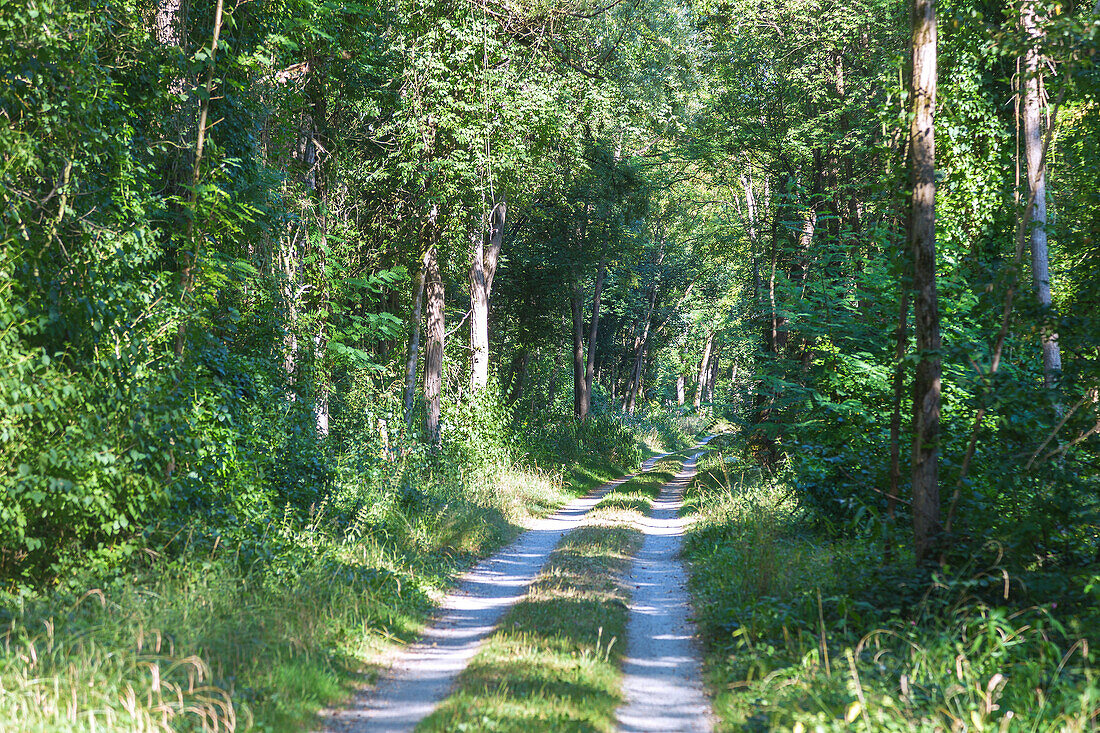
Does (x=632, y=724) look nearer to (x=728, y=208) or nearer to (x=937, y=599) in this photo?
(x=937, y=599)

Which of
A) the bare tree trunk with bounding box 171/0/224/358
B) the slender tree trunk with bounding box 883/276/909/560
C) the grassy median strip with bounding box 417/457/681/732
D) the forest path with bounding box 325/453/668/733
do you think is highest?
the bare tree trunk with bounding box 171/0/224/358

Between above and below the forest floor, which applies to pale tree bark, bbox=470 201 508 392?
above

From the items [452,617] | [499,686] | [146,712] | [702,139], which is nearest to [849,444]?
[452,617]

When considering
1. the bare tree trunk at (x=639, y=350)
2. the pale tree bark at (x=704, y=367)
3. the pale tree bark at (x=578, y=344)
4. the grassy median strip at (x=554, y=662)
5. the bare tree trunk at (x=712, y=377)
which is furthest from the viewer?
the bare tree trunk at (x=712, y=377)

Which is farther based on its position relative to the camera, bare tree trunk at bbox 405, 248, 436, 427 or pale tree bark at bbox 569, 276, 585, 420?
pale tree bark at bbox 569, 276, 585, 420

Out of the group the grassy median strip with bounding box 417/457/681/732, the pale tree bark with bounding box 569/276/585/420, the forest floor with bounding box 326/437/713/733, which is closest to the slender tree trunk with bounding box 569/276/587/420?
the pale tree bark with bounding box 569/276/585/420

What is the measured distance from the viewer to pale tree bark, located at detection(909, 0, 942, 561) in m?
7.07

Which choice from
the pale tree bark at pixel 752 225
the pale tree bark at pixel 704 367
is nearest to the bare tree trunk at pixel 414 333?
the pale tree bark at pixel 752 225

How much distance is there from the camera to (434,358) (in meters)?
17.5

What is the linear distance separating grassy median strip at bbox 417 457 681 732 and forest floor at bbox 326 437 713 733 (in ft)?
0.05

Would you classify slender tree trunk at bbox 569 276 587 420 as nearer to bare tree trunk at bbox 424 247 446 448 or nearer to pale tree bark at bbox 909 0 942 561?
bare tree trunk at bbox 424 247 446 448

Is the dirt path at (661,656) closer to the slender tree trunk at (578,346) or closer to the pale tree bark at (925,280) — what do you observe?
the pale tree bark at (925,280)

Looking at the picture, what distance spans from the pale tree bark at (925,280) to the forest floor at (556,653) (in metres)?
2.57

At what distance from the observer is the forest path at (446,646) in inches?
227
